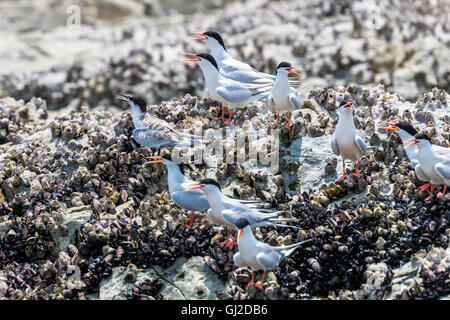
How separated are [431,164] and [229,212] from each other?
245 cm

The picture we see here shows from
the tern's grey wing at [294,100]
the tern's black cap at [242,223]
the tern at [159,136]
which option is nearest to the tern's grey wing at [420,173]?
the tern's grey wing at [294,100]

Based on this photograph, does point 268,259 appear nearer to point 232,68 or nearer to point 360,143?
point 360,143

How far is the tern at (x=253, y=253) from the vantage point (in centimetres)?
629

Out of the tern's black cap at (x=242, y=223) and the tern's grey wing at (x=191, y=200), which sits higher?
the tern's black cap at (x=242, y=223)

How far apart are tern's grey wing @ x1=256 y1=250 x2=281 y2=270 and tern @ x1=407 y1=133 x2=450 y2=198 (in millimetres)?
2099

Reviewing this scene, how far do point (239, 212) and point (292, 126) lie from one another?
2.38 meters

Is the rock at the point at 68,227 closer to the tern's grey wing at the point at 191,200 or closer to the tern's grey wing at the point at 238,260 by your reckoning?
the tern's grey wing at the point at 191,200

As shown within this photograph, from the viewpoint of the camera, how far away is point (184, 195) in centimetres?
727

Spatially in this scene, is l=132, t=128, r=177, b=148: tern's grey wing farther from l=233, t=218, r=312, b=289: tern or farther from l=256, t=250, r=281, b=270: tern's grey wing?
l=256, t=250, r=281, b=270: tern's grey wing

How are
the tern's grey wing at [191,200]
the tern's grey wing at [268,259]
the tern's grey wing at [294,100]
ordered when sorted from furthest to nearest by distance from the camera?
the tern's grey wing at [294,100] < the tern's grey wing at [191,200] < the tern's grey wing at [268,259]

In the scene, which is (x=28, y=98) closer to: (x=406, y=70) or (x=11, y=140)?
(x=11, y=140)

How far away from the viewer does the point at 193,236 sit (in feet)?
23.6

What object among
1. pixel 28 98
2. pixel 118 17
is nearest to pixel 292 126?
pixel 28 98

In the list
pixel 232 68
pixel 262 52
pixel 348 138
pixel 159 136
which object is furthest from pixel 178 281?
pixel 262 52
